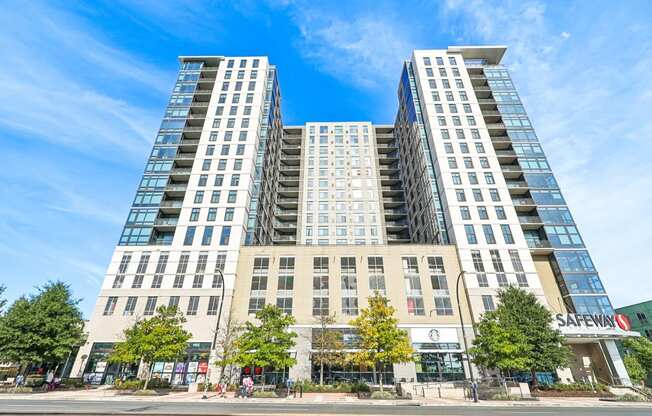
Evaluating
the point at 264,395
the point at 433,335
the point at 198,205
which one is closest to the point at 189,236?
the point at 198,205

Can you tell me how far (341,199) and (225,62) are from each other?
3932cm

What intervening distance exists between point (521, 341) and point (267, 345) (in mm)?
25661

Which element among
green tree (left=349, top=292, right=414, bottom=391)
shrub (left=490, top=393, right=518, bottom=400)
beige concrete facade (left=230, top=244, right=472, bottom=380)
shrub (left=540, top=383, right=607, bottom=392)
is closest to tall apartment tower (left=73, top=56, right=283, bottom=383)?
beige concrete facade (left=230, top=244, right=472, bottom=380)

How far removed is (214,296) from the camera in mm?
43344

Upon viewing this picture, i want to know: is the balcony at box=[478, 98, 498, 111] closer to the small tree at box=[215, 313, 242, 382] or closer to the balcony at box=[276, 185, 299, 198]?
the balcony at box=[276, 185, 299, 198]

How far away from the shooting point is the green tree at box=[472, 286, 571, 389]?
30859mm

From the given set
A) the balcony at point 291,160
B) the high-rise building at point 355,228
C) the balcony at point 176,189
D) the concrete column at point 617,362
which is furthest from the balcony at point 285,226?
the concrete column at point 617,362

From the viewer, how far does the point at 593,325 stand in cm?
3906

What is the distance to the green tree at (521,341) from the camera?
30.9 metres

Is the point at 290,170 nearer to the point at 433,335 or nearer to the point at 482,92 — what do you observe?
the point at 482,92

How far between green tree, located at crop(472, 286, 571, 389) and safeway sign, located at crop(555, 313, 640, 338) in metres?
5.86

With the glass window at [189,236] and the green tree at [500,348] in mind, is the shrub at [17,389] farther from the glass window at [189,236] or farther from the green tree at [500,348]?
the green tree at [500,348]

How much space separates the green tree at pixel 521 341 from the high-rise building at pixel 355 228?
218 inches

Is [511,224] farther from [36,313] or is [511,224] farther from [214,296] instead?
[36,313]
